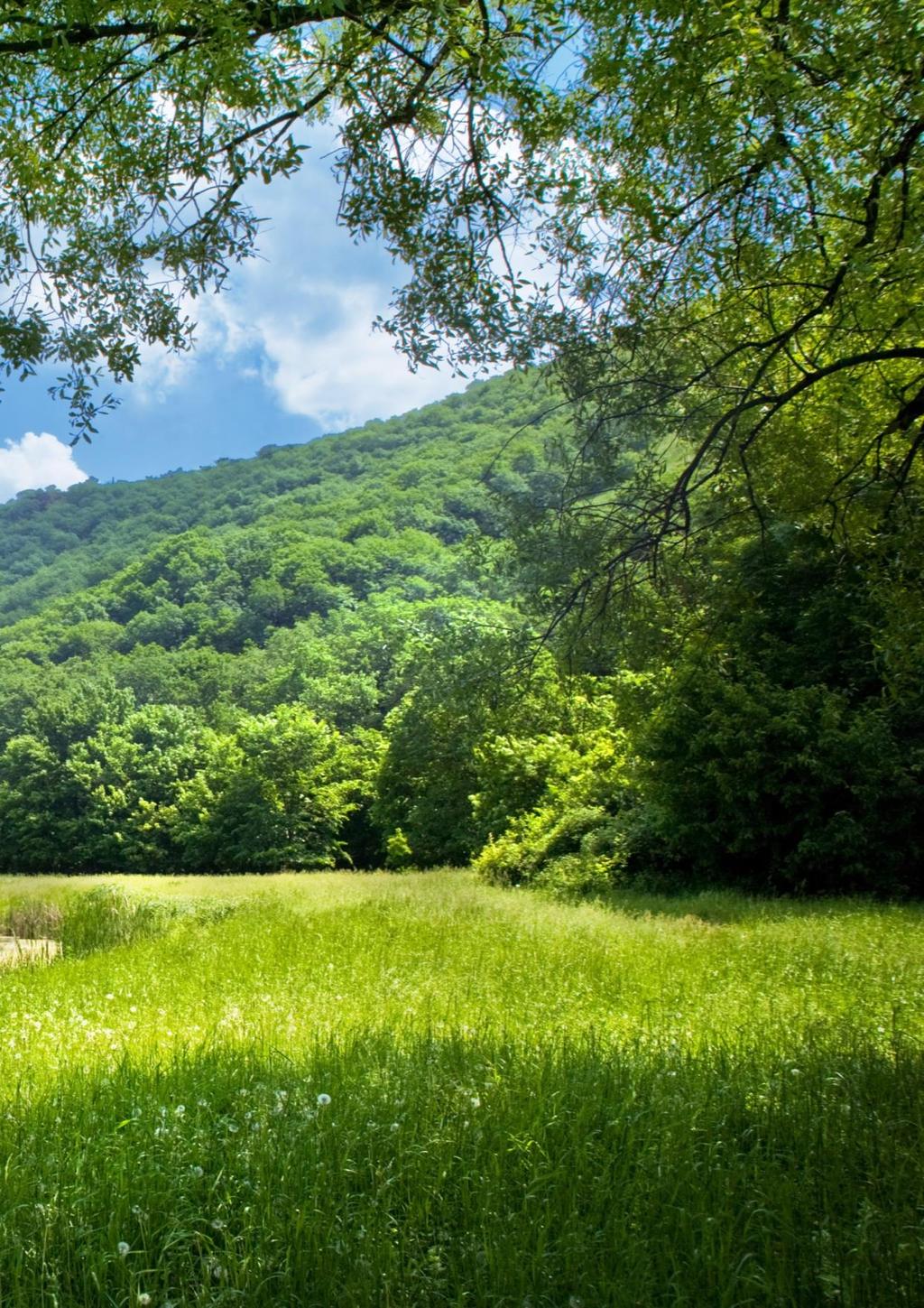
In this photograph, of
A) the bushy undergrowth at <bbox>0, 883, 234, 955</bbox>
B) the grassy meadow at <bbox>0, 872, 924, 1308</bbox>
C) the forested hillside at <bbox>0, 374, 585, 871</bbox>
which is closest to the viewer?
the grassy meadow at <bbox>0, 872, 924, 1308</bbox>

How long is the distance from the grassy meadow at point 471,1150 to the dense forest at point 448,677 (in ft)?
9.87

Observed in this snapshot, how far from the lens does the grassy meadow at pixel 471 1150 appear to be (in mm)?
2561

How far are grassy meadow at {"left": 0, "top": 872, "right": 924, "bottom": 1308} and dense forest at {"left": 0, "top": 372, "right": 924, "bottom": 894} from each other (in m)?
3.01

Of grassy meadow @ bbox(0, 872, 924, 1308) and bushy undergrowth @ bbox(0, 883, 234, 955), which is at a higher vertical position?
grassy meadow @ bbox(0, 872, 924, 1308)

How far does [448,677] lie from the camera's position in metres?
7.80

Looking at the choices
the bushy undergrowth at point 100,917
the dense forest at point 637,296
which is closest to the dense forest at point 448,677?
the dense forest at point 637,296

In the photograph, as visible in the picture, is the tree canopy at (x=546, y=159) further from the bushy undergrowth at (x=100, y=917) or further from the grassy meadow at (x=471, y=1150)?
the bushy undergrowth at (x=100, y=917)

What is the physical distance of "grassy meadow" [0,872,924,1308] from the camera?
2561 millimetres

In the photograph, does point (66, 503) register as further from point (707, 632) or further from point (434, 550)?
point (707, 632)

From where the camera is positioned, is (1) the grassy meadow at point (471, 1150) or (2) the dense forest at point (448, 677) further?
(2) the dense forest at point (448, 677)

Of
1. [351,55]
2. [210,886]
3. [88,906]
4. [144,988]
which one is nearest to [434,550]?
[210,886]

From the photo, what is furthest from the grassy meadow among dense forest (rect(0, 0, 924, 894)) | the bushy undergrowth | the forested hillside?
the bushy undergrowth

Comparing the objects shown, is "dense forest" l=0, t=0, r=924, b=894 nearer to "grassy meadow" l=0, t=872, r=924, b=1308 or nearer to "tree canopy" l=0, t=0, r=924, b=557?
"tree canopy" l=0, t=0, r=924, b=557

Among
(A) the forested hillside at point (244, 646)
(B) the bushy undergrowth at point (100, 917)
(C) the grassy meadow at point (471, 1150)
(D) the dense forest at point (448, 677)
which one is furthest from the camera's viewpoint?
(A) the forested hillside at point (244, 646)
